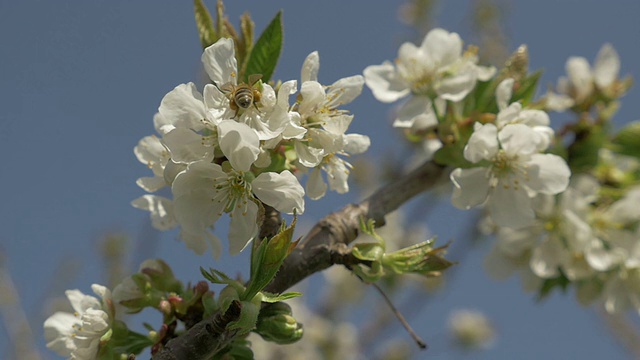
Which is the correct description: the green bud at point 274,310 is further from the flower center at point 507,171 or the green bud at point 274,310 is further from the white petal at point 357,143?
the flower center at point 507,171

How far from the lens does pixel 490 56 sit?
4395 millimetres

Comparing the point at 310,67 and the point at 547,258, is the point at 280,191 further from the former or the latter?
the point at 547,258

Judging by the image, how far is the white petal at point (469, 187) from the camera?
5.91ft

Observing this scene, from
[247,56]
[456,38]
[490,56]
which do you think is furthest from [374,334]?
[247,56]

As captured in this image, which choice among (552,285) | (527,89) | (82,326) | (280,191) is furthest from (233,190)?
(552,285)

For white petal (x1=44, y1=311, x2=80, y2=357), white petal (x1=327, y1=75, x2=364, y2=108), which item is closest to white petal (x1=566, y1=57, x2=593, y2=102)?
white petal (x1=327, y1=75, x2=364, y2=108)

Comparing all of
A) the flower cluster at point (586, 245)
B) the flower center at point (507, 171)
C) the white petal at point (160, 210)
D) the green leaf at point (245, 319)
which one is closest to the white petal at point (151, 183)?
Answer: the white petal at point (160, 210)

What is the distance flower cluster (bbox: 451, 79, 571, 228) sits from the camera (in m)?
1.80

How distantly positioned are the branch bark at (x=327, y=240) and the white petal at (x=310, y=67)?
0.39 meters

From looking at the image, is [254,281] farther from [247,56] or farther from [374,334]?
[374,334]

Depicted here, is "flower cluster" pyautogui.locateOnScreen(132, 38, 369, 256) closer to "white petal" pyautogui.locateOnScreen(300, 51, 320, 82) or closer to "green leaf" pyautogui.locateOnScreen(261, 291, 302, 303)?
"white petal" pyautogui.locateOnScreen(300, 51, 320, 82)

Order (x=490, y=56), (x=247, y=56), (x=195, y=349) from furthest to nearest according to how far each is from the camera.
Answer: (x=490, y=56) → (x=247, y=56) → (x=195, y=349)

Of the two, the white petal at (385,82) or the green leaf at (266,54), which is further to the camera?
the white petal at (385,82)

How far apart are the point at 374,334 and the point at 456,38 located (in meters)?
3.00
